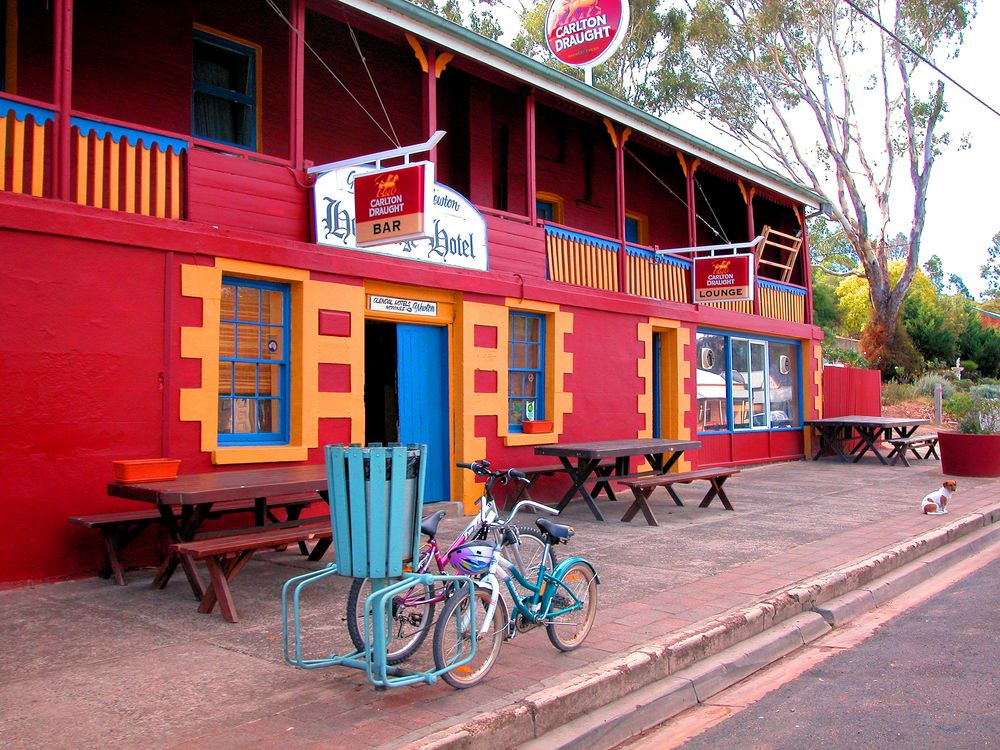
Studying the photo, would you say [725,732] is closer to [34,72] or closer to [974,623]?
[974,623]

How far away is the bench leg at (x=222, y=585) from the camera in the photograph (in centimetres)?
602

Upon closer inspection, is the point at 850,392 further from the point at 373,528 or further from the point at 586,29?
the point at 373,528

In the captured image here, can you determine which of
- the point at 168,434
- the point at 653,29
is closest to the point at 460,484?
the point at 168,434

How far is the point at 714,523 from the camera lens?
34.0 ft

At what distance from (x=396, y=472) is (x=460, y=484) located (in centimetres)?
631

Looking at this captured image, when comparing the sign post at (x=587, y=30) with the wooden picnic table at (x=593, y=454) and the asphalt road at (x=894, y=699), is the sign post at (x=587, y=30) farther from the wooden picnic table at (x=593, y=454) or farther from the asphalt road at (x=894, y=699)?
the asphalt road at (x=894, y=699)

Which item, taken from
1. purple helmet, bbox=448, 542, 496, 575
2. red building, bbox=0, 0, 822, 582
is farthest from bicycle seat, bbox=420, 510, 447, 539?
red building, bbox=0, 0, 822, 582

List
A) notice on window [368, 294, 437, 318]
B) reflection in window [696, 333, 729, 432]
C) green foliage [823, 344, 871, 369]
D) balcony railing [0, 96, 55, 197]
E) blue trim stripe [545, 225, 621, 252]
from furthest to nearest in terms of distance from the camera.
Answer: green foliage [823, 344, 871, 369] < reflection in window [696, 333, 729, 432] < blue trim stripe [545, 225, 621, 252] < notice on window [368, 294, 437, 318] < balcony railing [0, 96, 55, 197]

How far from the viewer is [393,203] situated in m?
8.54

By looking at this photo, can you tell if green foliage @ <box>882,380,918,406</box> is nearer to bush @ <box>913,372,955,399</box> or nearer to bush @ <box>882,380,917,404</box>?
bush @ <box>882,380,917,404</box>

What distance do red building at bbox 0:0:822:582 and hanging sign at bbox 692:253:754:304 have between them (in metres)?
0.41

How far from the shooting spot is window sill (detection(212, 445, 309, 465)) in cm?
820

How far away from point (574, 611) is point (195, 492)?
8.78 feet

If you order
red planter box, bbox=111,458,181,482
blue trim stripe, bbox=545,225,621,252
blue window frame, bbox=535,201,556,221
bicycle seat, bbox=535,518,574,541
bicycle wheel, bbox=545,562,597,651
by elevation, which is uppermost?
blue window frame, bbox=535,201,556,221
